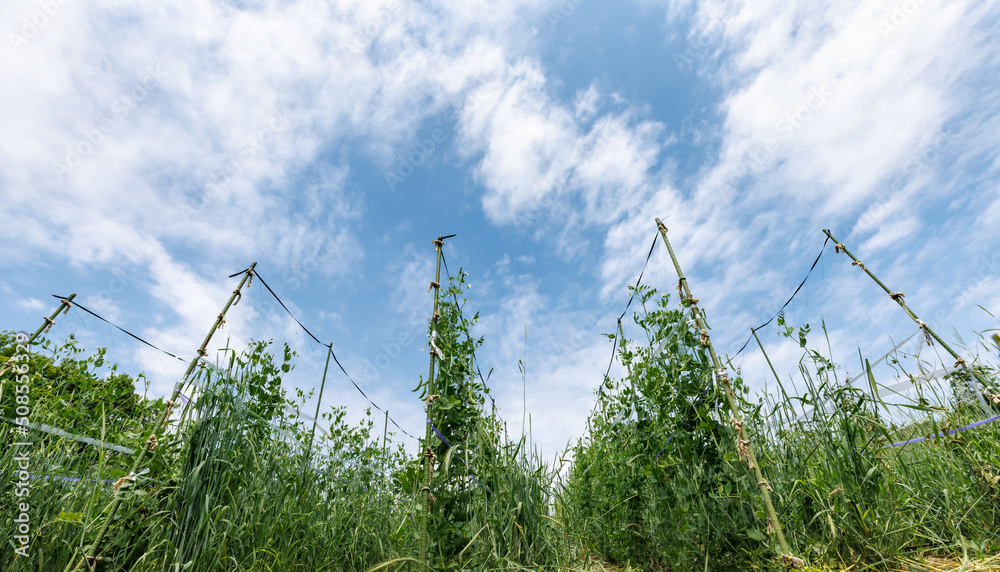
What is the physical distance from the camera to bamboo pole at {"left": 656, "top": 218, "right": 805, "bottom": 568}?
2088 mm

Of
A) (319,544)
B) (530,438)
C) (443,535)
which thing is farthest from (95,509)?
(530,438)

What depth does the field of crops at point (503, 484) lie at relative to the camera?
83.0 inches

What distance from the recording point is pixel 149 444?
221 cm

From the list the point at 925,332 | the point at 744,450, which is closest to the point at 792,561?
the point at 744,450

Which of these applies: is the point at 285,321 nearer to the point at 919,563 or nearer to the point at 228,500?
the point at 228,500

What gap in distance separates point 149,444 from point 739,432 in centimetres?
310

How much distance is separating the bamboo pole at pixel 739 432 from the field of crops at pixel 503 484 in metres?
0.01

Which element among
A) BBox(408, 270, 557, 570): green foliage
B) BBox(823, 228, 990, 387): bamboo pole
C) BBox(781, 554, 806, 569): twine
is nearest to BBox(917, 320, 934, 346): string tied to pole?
BBox(823, 228, 990, 387): bamboo pole

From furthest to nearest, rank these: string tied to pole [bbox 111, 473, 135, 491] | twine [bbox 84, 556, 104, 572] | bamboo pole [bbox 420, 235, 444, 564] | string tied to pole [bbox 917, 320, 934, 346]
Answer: string tied to pole [bbox 917, 320, 934, 346] < bamboo pole [bbox 420, 235, 444, 564] < string tied to pole [bbox 111, 473, 135, 491] < twine [bbox 84, 556, 104, 572]

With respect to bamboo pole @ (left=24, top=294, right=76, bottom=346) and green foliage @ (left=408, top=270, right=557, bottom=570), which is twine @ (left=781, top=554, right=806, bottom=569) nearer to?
green foliage @ (left=408, top=270, right=557, bottom=570)

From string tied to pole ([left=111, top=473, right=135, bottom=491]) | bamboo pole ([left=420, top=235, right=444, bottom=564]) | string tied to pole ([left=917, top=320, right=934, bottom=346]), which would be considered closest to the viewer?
string tied to pole ([left=111, top=473, right=135, bottom=491])

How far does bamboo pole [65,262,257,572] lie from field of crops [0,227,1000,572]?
0.04 feet

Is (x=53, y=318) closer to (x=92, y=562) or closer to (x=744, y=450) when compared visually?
(x=92, y=562)

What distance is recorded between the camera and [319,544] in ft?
8.62
